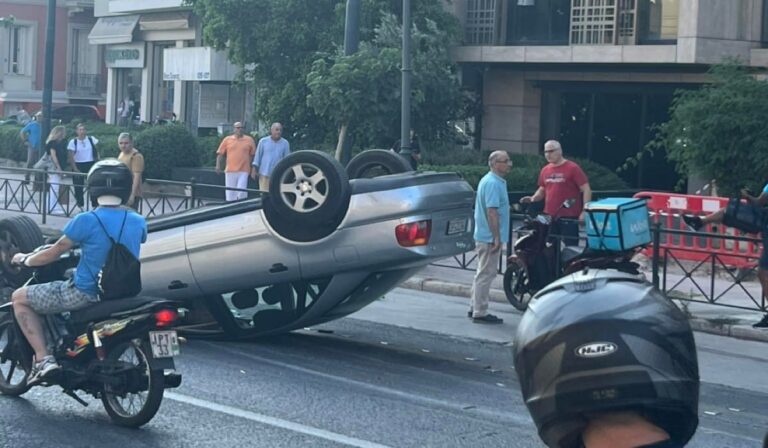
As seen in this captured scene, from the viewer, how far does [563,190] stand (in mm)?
13414

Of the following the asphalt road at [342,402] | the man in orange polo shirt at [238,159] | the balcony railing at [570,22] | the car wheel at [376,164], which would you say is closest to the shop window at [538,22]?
the balcony railing at [570,22]

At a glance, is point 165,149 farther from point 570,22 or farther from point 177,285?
point 177,285

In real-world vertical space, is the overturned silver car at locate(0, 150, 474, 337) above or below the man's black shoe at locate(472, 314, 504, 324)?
above

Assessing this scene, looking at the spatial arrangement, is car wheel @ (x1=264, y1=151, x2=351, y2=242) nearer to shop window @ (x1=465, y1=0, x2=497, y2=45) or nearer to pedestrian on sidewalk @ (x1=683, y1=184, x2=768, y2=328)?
pedestrian on sidewalk @ (x1=683, y1=184, x2=768, y2=328)

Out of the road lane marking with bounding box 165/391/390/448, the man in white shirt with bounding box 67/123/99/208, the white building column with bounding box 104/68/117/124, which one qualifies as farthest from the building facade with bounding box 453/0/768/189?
the white building column with bounding box 104/68/117/124

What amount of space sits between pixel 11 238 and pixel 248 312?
2007 mm

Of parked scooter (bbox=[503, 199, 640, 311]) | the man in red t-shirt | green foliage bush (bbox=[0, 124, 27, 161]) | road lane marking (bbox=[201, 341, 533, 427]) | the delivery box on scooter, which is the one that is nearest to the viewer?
road lane marking (bbox=[201, 341, 533, 427])

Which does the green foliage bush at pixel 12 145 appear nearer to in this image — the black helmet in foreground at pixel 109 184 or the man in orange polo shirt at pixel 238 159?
the man in orange polo shirt at pixel 238 159

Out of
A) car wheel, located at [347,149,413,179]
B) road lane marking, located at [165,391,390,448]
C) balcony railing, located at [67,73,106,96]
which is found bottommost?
road lane marking, located at [165,391,390,448]

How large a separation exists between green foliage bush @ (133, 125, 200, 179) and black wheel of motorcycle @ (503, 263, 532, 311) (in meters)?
16.0

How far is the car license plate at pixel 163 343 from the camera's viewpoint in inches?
294

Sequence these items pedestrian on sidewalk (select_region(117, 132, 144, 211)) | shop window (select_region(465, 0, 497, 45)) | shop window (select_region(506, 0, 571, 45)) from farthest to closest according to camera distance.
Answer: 1. shop window (select_region(465, 0, 497, 45))
2. shop window (select_region(506, 0, 571, 45))
3. pedestrian on sidewalk (select_region(117, 132, 144, 211))

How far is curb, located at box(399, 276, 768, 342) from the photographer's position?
1198cm

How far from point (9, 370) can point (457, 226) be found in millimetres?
3615
